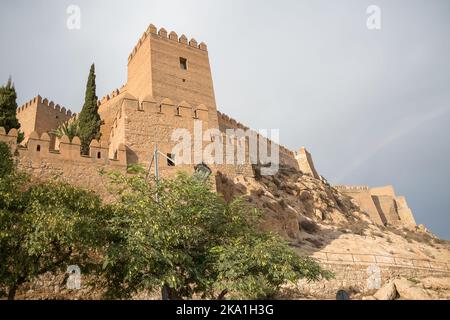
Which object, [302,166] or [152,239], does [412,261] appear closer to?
[152,239]

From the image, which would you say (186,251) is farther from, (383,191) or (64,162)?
(383,191)

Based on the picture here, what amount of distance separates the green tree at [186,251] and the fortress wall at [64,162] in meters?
4.28

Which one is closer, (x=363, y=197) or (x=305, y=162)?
(x=305, y=162)

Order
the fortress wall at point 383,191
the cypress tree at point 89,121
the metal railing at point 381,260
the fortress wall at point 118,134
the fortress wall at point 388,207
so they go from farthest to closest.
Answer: the fortress wall at point 383,191 < the fortress wall at point 388,207 < the cypress tree at point 89,121 < the metal railing at point 381,260 < the fortress wall at point 118,134

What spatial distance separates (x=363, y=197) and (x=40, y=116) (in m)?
38.9

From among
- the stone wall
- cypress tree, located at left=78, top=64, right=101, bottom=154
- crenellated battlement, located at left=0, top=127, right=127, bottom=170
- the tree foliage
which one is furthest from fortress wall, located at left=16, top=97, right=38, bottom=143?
the stone wall

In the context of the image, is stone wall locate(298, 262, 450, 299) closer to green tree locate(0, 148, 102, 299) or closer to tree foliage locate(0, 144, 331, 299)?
tree foliage locate(0, 144, 331, 299)

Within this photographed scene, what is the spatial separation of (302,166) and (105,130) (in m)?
26.6

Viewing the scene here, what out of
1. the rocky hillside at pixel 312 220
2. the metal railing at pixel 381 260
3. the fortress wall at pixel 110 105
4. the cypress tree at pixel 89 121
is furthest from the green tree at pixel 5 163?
the fortress wall at pixel 110 105

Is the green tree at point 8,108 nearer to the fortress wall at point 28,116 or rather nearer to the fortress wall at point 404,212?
the fortress wall at point 28,116

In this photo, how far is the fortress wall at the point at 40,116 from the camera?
35781 mm

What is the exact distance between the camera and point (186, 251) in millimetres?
11047

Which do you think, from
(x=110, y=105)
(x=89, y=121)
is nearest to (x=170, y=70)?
(x=89, y=121)
